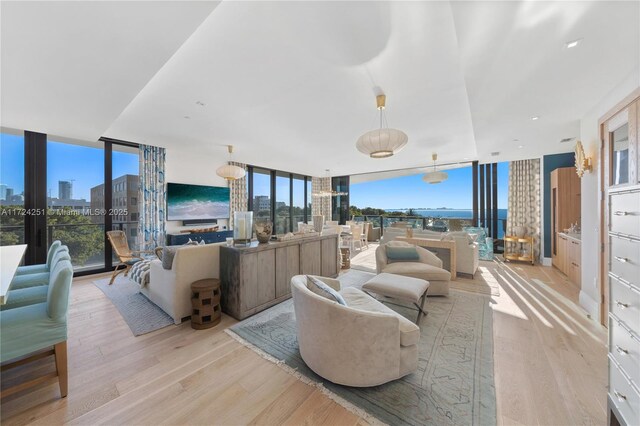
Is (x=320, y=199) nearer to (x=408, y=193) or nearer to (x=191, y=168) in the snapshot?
(x=408, y=193)

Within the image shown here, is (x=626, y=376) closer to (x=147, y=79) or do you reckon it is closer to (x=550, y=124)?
(x=550, y=124)

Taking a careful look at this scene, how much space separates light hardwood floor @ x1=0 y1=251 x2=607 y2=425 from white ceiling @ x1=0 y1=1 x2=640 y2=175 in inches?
98.9

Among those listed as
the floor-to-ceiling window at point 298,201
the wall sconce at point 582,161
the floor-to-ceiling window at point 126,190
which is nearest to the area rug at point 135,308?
the floor-to-ceiling window at point 126,190

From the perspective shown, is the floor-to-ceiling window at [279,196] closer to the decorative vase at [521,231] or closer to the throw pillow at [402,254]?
the throw pillow at [402,254]

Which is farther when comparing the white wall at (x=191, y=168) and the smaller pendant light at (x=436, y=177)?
the white wall at (x=191, y=168)

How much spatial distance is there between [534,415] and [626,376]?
0.59 m

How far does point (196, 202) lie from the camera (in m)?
5.78

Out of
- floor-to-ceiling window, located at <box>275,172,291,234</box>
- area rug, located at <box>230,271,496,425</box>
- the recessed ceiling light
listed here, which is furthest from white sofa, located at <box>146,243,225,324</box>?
floor-to-ceiling window, located at <box>275,172,291,234</box>

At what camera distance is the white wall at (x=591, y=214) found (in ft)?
8.66

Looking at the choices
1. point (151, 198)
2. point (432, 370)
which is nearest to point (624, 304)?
point (432, 370)

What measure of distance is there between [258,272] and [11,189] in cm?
452

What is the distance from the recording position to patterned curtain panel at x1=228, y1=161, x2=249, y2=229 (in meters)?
6.54

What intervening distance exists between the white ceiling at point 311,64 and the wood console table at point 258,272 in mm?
1894

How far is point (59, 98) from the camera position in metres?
2.58
